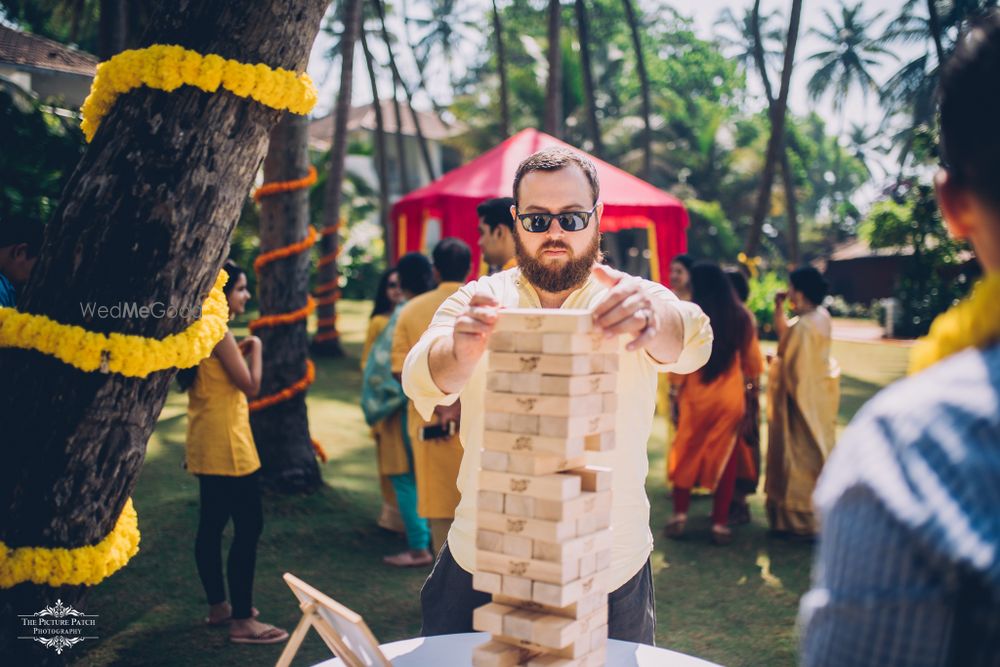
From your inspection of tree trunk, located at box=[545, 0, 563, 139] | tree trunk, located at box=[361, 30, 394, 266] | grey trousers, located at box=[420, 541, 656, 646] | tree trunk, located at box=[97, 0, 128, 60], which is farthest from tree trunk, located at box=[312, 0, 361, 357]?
grey trousers, located at box=[420, 541, 656, 646]

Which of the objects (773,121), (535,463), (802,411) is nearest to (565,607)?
(535,463)

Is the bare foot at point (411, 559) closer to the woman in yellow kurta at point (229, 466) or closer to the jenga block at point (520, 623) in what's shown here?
the woman in yellow kurta at point (229, 466)

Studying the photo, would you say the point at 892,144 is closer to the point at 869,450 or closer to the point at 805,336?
the point at 805,336

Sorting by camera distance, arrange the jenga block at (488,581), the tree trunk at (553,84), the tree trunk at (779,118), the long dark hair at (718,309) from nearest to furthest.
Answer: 1. the jenga block at (488,581)
2. the long dark hair at (718,309)
3. the tree trunk at (553,84)
4. the tree trunk at (779,118)

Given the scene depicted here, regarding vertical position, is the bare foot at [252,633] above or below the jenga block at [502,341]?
below

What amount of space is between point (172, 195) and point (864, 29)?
155 ft

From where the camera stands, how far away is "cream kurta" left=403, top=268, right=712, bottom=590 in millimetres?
2121

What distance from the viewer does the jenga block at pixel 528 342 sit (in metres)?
1.68

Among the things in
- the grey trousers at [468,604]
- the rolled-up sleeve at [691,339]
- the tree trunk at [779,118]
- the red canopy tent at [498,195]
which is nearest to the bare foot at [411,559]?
the grey trousers at [468,604]

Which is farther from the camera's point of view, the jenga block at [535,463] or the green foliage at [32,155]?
the green foliage at [32,155]

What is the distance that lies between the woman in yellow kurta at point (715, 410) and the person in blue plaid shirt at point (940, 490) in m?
5.12

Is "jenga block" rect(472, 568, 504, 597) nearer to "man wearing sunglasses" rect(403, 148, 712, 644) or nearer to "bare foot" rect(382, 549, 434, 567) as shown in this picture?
"man wearing sunglasses" rect(403, 148, 712, 644)

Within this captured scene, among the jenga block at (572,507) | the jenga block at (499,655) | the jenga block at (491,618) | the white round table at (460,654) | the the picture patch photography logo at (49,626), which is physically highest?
the jenga block at (572,507)

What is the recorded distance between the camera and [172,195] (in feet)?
8.27
